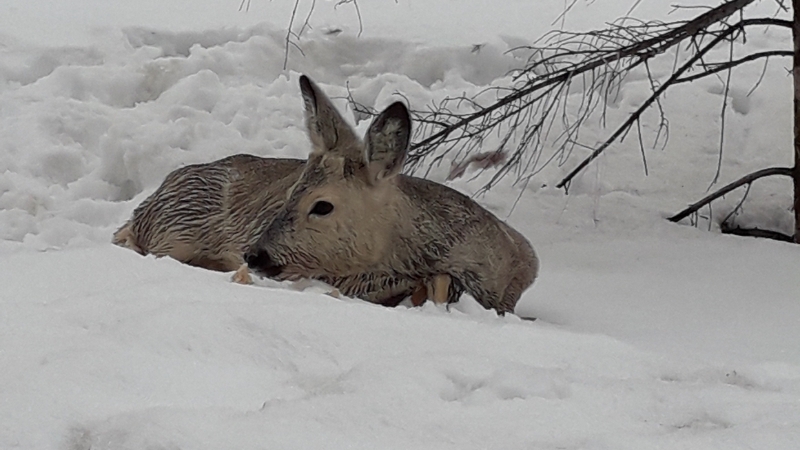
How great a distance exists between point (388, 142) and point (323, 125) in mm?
313

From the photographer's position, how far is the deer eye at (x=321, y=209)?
3.59 m

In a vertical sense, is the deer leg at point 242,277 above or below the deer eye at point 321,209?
below

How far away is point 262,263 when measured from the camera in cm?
353

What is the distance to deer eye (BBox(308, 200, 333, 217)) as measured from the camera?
11.8ft

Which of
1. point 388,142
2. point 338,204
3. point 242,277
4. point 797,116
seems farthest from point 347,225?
point 797,116

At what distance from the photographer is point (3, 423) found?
1.67 meters

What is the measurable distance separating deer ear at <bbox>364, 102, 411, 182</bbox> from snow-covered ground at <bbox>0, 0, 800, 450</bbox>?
0.56 m

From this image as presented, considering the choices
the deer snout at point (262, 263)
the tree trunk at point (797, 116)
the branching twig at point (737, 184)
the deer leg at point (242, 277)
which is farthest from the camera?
the branching twig at point (737, 184)

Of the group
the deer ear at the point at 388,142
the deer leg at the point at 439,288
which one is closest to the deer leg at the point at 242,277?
the deer ear at the point at 388,142

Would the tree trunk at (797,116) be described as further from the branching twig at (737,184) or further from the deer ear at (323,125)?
the deer ear at (323,125)

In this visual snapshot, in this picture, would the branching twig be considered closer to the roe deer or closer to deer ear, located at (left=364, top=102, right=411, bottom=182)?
the roe deer

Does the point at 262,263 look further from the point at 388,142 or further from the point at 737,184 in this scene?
the point at 737,184

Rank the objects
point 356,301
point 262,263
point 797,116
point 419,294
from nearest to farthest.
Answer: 1. point 356,301
2. point 262,263
3. point 419,294
4. point 797,116

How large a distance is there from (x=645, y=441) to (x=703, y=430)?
0.18m
